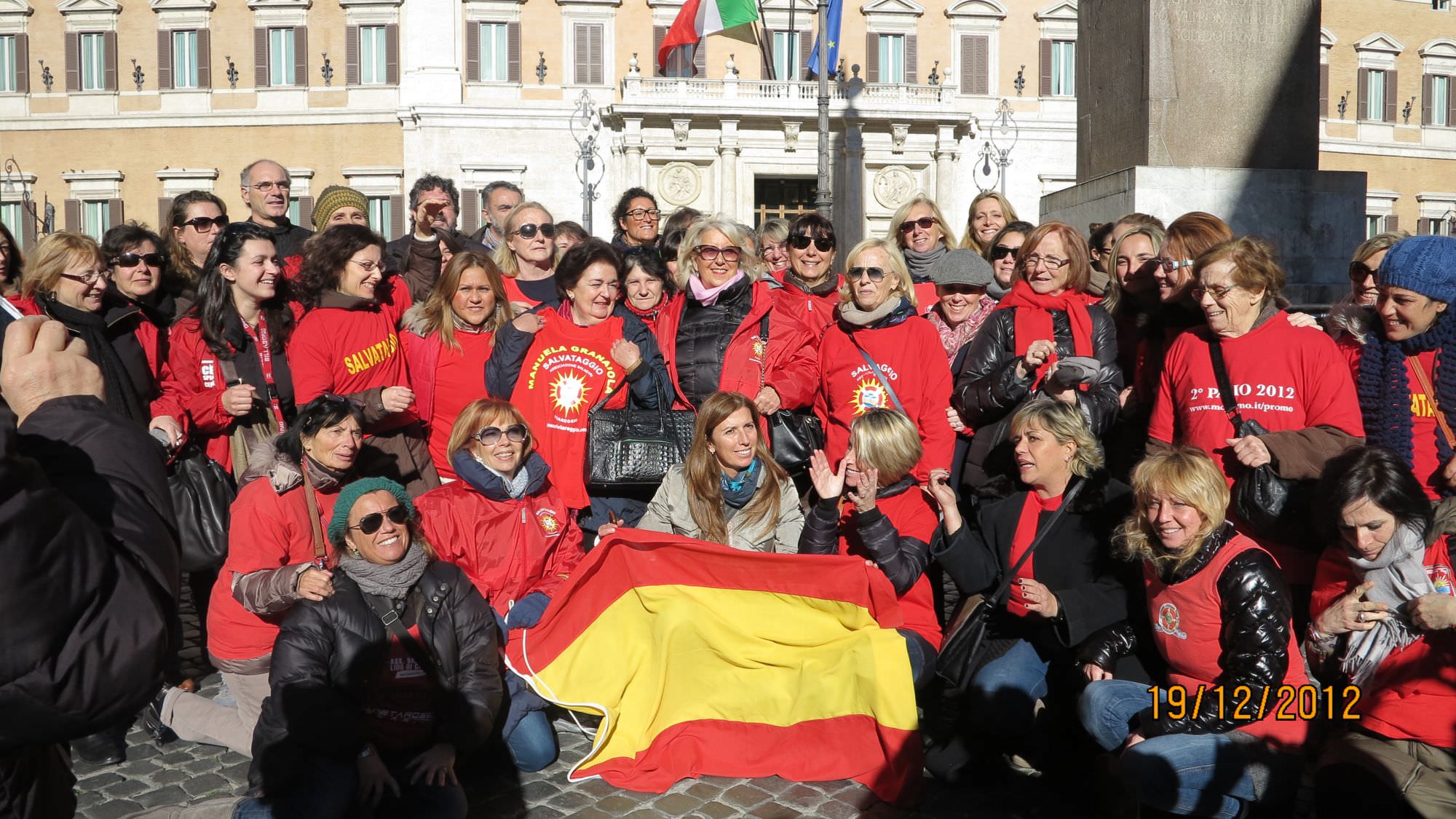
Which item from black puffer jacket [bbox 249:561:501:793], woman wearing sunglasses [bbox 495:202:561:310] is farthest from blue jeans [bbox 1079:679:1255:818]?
woman wearing sunglasses [bbox 495:202:561:310]

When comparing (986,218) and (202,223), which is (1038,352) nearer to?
(986,218)

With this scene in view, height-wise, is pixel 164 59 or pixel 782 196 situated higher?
pixel 164 59

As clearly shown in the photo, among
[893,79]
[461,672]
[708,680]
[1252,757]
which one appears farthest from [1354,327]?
[893,79]

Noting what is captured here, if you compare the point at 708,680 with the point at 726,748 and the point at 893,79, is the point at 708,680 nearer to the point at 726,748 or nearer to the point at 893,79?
the point at 726,748

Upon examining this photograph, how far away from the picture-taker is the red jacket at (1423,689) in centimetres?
325

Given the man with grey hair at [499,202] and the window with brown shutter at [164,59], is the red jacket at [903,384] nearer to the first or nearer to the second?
the man with grey hair at [499,202]

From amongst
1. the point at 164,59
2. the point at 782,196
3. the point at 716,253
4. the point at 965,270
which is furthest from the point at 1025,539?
the point at 164,59

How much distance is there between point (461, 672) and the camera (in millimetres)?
3863

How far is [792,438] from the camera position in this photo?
497 cm

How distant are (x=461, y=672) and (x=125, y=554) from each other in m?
2.27

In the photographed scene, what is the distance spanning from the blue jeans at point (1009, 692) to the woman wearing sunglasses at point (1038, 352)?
0.99m

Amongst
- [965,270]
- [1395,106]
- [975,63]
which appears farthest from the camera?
[1395,106]

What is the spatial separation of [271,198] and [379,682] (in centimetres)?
383

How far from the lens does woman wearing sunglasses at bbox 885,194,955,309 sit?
605cm
